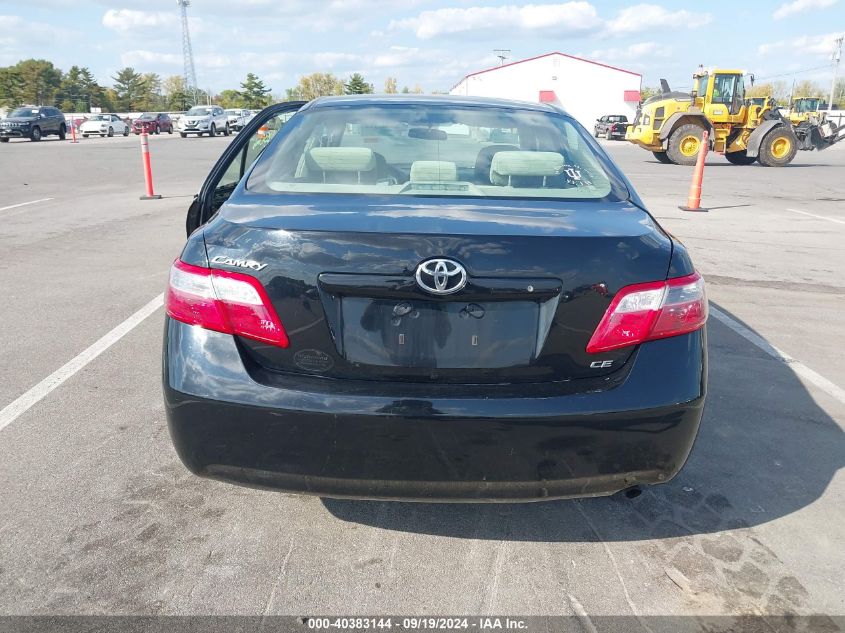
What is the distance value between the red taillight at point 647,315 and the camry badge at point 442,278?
0.47 m

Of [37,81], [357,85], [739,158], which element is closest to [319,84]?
[357,85]

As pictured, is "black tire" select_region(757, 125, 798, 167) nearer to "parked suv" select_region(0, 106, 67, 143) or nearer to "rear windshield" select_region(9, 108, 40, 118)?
"parked suv" select_region(0, 106, 67, 143)

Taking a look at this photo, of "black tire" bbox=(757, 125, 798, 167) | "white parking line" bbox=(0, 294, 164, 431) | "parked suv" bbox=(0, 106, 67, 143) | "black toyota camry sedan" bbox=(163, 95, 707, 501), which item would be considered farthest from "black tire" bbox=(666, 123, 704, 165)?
"parked suv" bbox=(0, 106, 67, 143)

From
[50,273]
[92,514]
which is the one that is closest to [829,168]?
[50,273]

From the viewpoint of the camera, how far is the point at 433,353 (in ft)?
6.86

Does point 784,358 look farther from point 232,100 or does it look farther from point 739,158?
point 232,100

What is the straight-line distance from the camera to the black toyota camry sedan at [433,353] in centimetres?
206

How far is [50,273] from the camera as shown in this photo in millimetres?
6820

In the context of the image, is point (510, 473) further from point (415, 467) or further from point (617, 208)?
point (617, 208)

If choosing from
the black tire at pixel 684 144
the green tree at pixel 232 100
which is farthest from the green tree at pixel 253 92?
the black tire at pixel 684 144

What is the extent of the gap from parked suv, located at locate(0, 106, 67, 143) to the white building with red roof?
4853cm

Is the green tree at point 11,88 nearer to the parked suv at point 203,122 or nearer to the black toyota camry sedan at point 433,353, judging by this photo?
the parked suv at point 203,122

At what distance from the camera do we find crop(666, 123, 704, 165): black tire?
2272cm

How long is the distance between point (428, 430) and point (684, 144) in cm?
2363
